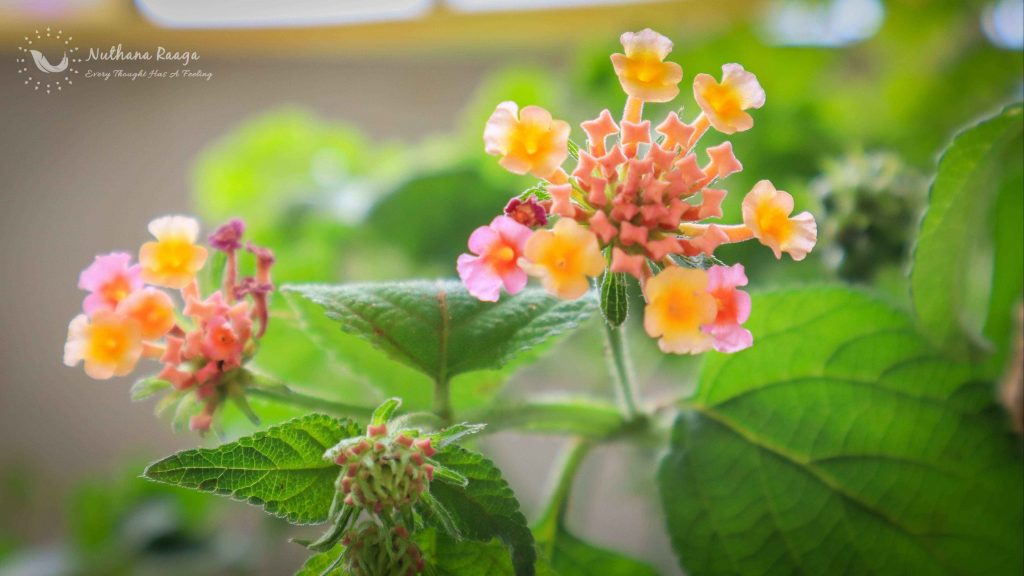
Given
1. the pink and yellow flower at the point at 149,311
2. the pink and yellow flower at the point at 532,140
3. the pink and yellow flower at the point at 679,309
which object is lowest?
the pink and yellow flower at the point at 679,309

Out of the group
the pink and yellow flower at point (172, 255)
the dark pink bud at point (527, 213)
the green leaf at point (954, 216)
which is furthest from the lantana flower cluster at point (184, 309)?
the green leaf at point (954, 216)

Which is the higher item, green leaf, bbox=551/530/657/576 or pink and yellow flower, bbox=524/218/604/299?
pink and yellow flower, bbox=524/218/604/299

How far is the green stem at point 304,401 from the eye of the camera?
309 millimetres

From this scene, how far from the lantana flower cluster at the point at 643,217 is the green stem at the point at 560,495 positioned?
0.43ft

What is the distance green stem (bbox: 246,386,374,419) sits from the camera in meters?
0.31

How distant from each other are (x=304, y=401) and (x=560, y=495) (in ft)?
0.39

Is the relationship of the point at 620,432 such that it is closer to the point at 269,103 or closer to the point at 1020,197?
the point at 1020,197

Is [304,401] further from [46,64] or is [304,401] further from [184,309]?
[46,64]

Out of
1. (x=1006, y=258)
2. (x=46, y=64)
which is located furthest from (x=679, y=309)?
(x=46, y=64)

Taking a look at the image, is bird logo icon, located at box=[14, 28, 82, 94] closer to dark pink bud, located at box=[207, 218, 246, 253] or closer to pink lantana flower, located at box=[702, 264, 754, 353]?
dark pink bud, located at box=[207, 218, 246, 253]

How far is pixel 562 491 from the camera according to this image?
1.22ft

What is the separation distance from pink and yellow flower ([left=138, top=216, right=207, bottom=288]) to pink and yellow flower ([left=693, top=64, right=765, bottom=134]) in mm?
173

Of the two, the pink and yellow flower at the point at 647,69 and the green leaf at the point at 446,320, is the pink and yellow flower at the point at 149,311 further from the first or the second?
the pink and yellow flower at the point at 647,69

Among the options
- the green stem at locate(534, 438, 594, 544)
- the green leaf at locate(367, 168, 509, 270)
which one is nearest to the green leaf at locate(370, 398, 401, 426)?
the green stem at locate(534, 438, 594, 544)
